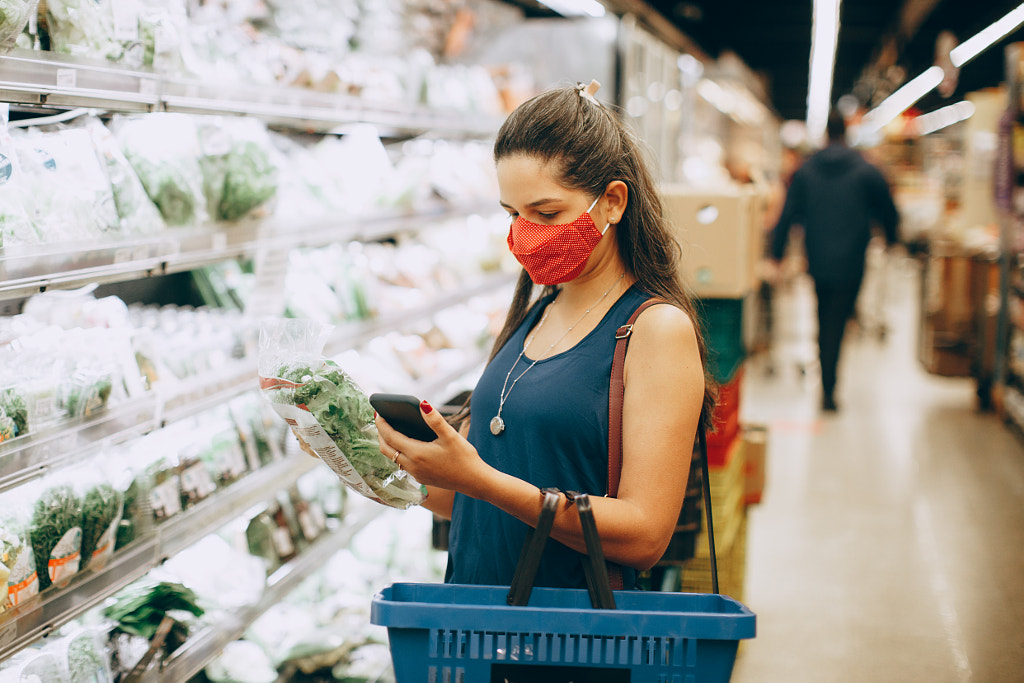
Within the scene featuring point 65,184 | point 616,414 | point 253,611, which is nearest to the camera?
point 616,414

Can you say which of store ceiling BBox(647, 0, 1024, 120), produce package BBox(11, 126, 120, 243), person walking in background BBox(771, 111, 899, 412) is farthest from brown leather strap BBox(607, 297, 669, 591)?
store ceiling BBox(647, 0, 1024, 120)

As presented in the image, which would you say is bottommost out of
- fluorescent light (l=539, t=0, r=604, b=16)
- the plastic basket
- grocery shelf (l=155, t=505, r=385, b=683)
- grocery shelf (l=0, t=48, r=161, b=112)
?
grocery shelf (l=155, t=505, r=385, b=683)

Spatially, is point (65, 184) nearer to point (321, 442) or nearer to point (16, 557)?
point (16, 557)

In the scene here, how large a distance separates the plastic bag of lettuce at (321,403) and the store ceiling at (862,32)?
29.6ft

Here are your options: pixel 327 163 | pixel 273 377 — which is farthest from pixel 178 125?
pixel 273 377

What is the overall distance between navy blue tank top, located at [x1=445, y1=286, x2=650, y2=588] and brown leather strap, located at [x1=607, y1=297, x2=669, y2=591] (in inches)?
0.9

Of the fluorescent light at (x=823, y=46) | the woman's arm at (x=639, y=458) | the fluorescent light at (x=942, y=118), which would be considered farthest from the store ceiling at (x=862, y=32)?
the woman's arm at (x=639, y=458)

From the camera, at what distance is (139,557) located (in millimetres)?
2129

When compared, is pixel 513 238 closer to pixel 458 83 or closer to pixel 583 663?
pixel 583 663

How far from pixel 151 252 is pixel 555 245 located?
3.54 feet

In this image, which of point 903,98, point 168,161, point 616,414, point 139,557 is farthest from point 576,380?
point 903,98

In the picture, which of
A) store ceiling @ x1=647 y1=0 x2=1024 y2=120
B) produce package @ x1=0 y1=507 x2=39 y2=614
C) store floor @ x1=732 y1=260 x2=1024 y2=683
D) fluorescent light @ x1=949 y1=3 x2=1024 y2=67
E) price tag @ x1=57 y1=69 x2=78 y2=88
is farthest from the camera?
store ceiling @ x1=647 y1=0 x2=1024 y2=120

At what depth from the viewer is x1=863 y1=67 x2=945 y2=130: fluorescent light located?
50.5 ft

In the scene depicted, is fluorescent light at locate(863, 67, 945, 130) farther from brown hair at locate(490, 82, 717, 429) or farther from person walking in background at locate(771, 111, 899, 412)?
brown hair at locate(490, 82, 717, 429)
